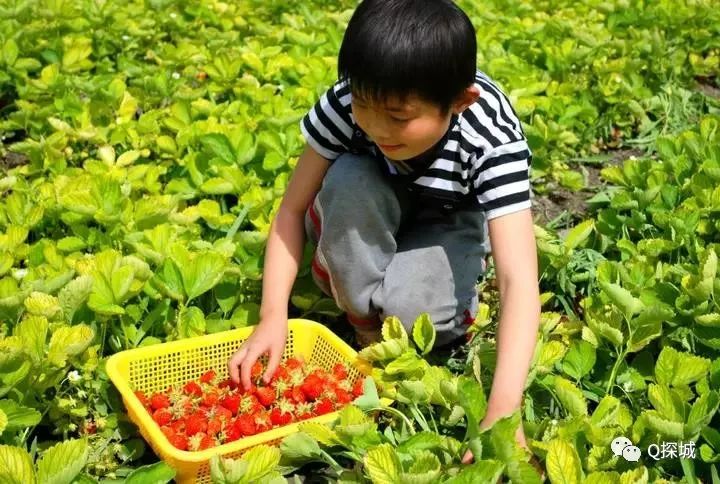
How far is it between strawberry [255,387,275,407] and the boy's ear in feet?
2.39

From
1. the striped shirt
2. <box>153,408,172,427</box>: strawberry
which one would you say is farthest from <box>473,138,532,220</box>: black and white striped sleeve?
<box>153,408,172,427</box>: strawberry

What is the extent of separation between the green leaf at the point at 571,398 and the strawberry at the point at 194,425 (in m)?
0.72

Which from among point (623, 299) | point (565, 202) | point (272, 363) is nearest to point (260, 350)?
point (272, 363)

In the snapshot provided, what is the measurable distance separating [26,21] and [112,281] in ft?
6.58

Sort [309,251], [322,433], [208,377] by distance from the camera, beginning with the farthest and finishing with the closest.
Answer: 1. [309,251]
2. [208,377]
3. [322,433]

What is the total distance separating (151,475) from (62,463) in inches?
6.0

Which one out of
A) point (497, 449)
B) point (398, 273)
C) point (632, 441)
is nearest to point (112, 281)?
point (398, 273)

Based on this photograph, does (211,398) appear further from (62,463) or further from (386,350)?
(62,463)

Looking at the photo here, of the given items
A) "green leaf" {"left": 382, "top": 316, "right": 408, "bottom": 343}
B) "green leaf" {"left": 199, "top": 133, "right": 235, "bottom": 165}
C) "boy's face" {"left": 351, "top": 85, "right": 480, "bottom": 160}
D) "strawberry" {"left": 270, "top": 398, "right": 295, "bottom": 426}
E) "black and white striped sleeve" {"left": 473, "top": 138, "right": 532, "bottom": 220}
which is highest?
"boy's face" {"left": 351, "top": 85, "right": 480, "bottom": 160}

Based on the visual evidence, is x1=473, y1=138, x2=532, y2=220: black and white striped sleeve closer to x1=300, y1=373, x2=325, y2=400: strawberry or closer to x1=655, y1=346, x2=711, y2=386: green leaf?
x1=655, y1=346, x2=711, y2=386: green leaf

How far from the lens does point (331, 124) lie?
225 cm

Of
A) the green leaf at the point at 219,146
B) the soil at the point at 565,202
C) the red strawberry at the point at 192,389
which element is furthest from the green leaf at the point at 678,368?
the green leaf at the point at 219,146

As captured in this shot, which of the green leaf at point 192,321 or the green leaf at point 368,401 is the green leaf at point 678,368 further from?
the green leaf at point 192,321

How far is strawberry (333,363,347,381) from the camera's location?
2.15 m
